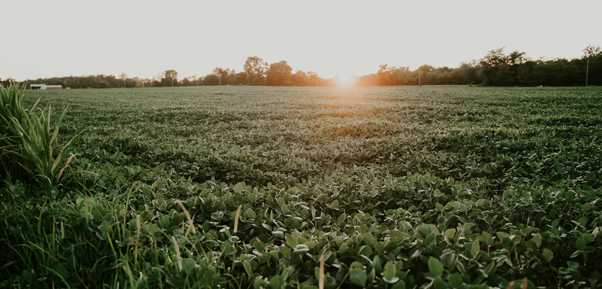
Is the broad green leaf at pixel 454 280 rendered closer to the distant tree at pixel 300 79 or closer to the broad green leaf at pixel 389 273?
the broad green leaf at pixel 389 273

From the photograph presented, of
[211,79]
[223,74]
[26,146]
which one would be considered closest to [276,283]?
[26,146]

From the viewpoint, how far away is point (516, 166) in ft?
17.7

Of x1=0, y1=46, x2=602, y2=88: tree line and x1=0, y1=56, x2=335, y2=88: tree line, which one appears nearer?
x1=0, y1=46, x2=602, y2=88: tree line

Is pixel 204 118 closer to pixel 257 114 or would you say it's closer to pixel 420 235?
pixel 257 114

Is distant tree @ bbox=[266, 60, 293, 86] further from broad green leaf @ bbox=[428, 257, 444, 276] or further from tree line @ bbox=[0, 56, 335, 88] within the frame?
broad green leaf @ bbox=[428, 257, 444, 276]

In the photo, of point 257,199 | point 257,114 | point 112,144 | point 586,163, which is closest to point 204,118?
point 257,114

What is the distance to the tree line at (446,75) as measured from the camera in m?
53.3

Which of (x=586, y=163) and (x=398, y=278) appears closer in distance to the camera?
(x=398, y=278)

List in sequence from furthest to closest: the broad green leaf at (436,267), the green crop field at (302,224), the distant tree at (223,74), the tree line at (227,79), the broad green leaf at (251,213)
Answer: the distant tree at (223,74)
the tree line at (227,79)
the broad green leaf at (251,213)
the green crop field at (302,224)
the broad green leaf at (436,267)

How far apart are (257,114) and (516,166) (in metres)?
10.4

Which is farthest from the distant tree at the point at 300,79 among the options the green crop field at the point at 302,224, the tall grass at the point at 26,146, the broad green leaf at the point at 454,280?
the broad green leaf at the point at 454,280

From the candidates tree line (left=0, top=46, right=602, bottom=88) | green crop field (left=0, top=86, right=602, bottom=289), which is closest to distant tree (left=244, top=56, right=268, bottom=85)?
tree line (left=0, top=46, right=602, bottom=88)

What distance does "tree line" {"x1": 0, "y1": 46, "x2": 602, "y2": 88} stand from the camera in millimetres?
53344

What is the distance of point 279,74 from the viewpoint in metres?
99.3
